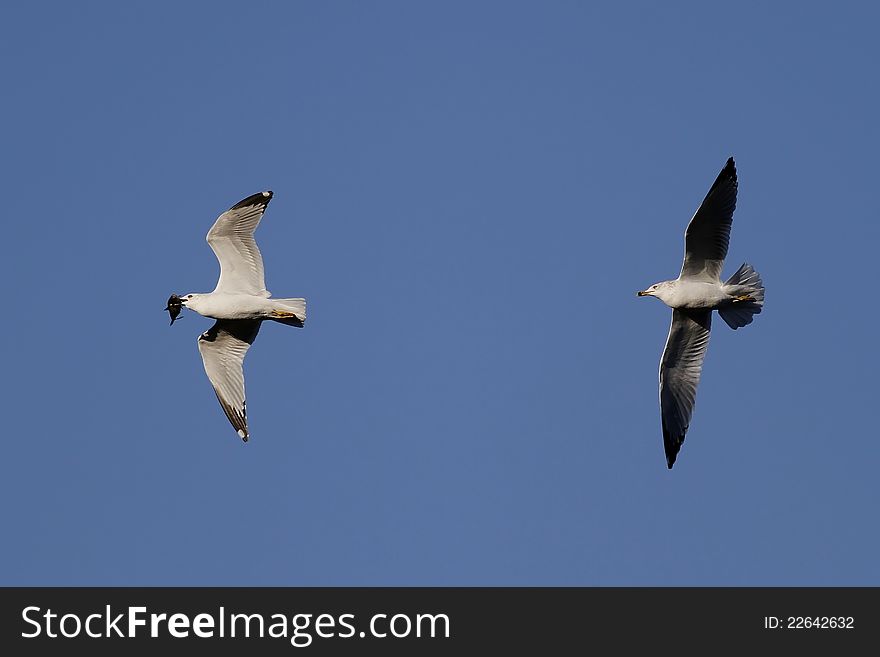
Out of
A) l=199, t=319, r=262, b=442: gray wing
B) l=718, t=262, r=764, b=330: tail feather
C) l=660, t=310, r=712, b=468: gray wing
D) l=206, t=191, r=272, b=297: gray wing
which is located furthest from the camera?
l=199, t=319, r=262, b=442: gray wing

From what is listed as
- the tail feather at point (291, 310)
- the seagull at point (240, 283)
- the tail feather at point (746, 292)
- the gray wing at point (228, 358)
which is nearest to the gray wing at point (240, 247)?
the seagull at point (240, 283)

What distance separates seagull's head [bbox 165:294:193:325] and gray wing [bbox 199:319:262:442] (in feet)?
2.33

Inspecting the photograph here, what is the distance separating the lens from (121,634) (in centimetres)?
1881

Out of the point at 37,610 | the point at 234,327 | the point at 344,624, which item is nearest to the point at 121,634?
the point at 37,610

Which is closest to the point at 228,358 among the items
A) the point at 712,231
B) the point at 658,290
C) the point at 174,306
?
the point at 174,306

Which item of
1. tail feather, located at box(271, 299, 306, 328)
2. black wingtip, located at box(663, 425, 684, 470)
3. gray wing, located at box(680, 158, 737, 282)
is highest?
Answer: gray wing, located at box(680, 158, 737, 282)

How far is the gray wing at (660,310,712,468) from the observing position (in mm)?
20266

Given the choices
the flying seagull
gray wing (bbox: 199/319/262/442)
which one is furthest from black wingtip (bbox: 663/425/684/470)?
gray wing (bbox: 199/319/262/442)

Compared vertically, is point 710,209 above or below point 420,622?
above

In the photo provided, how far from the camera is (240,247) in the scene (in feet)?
65.5

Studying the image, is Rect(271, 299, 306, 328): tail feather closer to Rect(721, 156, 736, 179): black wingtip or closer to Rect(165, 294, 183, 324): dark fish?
Rect(165, 294, 183, 324): dark fish

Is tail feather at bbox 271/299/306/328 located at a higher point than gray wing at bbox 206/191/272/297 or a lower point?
lower

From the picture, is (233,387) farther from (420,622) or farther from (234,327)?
(420,622)

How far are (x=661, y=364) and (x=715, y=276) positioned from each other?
1.52m
